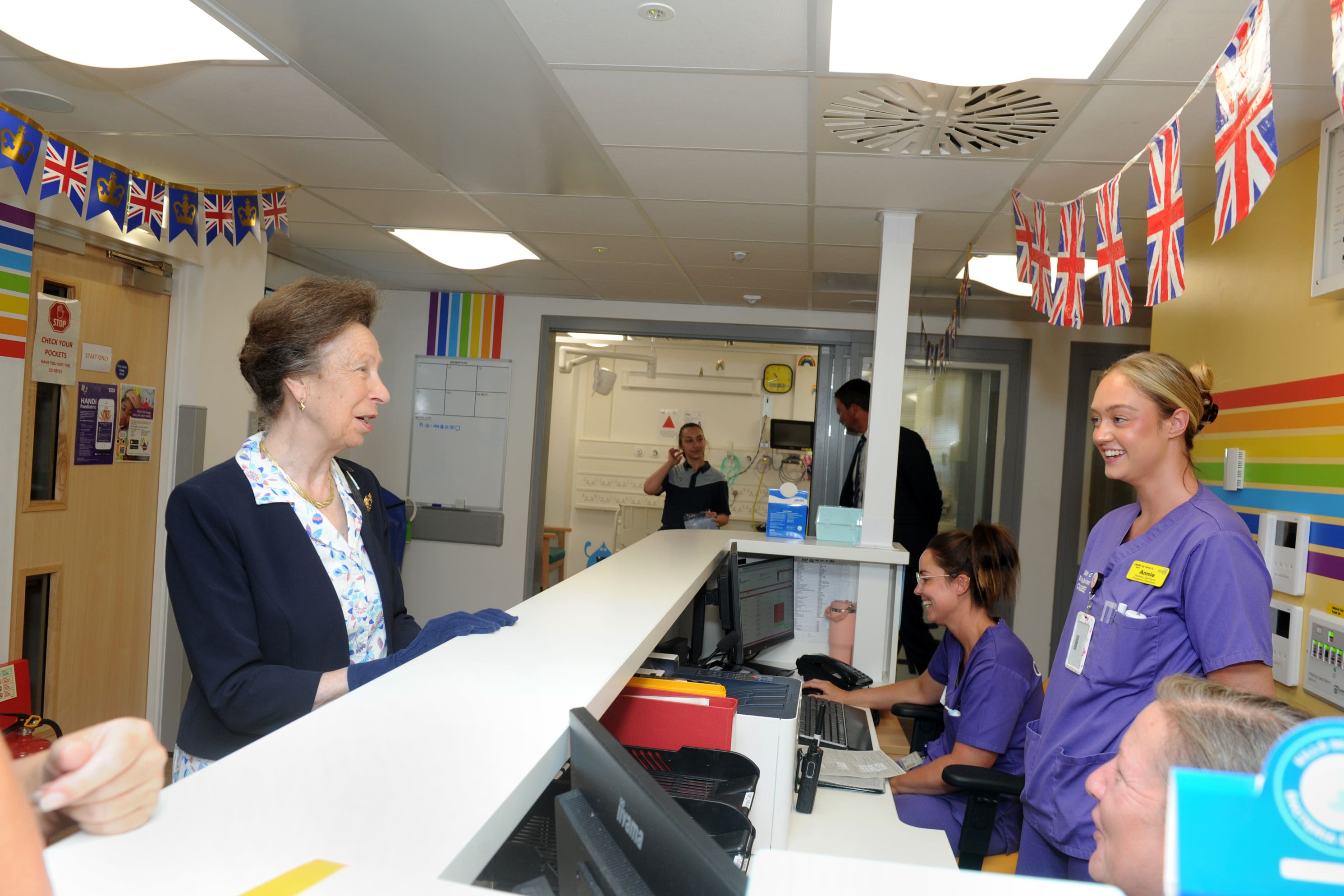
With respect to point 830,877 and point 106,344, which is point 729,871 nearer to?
point 830,877

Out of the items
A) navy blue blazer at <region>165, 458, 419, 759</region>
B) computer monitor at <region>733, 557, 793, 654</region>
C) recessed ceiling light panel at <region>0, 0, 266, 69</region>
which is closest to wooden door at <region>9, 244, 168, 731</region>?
recessed ceiling light panel at <region>0, 0, 266, 69</region>

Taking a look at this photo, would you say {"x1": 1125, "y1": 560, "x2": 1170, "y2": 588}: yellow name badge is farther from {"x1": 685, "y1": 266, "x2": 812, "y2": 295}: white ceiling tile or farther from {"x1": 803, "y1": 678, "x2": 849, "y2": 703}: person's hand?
{"x1": 685, "y1": 266, "x2": 812, "y2": 295}: white ceiling tile

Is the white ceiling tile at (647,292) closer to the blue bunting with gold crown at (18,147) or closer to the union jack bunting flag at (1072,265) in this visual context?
the union jack bunting flag at (1072,265)

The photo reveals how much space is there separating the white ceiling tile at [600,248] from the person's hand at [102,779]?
12.1 feet

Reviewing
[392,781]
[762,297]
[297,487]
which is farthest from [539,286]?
[392,781]

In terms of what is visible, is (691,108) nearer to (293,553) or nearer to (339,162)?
(339,162)

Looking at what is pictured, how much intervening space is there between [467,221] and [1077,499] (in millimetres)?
4031

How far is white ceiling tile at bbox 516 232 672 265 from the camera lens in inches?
165

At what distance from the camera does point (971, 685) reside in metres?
2.45

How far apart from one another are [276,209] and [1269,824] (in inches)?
155

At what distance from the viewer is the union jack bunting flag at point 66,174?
114 inches

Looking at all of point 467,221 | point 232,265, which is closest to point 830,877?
point 467,221

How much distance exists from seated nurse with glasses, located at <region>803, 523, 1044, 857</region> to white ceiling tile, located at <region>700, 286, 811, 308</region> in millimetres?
2747

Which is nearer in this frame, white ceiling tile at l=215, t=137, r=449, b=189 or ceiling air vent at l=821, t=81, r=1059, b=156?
ceiling air vent at l=821, t=81, r=1059, b=156
